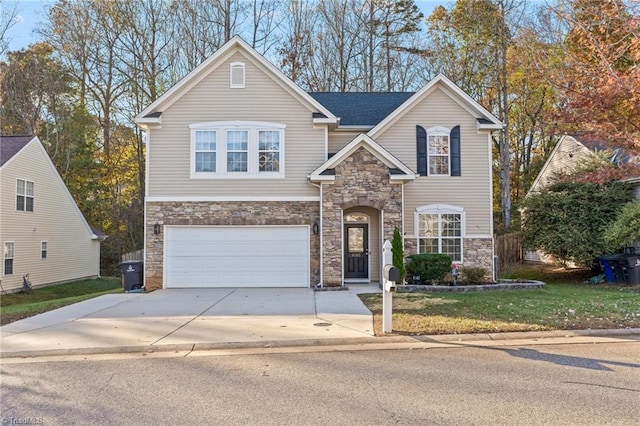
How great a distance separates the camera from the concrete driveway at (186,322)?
295 inches

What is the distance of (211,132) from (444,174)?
26.6 ft

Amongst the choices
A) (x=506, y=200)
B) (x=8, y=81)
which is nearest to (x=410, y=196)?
(x=506, y=200)

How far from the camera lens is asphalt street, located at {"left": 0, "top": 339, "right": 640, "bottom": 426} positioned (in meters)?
4.51

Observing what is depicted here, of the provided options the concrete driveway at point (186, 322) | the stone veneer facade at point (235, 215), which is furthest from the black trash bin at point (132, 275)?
the concrete driveway at point (186, 322)

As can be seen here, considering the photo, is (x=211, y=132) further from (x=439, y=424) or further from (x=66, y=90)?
(x=66, y=90)

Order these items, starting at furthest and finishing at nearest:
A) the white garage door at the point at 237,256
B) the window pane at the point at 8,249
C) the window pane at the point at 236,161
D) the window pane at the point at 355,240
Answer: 1. the window pane at the point at 8,249
2. the window pane at the point at 355,240
3. the window pane at the point at 236,161
4. the white garage door at the point at 237,256

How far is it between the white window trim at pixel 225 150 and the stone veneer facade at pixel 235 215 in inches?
35.9

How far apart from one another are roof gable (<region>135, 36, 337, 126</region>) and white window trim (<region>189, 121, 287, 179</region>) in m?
1.19

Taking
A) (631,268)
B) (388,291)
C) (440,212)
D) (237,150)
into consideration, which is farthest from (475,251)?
(388,291)

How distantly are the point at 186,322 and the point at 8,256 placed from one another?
49.2 ft

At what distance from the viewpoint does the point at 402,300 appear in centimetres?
1108

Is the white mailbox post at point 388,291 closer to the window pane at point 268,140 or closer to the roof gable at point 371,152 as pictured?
the roof gable at point 371,152

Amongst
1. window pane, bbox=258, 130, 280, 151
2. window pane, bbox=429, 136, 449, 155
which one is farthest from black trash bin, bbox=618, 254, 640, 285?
window pane, bbox=258, 130, 280, 151

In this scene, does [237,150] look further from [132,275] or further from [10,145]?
[10,145]
